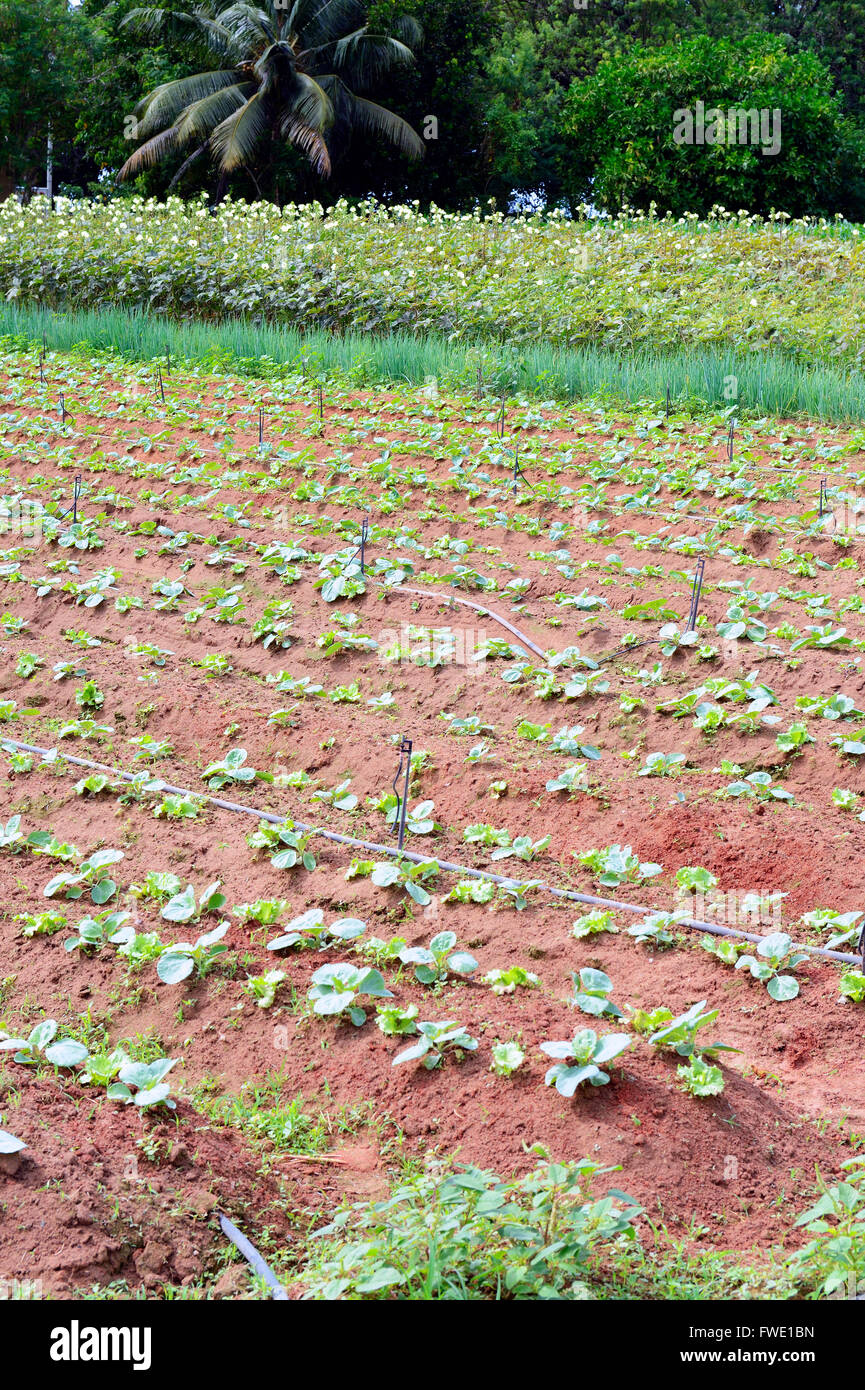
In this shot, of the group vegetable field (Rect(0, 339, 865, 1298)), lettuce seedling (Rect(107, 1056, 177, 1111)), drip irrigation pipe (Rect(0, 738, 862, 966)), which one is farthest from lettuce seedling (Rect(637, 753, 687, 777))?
lettuce seedling (Rect(107, 1056, 177, 1111))

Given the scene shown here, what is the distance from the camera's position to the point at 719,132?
17.8m

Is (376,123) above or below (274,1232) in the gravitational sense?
above

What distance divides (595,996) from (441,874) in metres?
0.85

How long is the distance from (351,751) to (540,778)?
68 cm

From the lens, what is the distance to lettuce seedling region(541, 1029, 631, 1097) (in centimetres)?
225

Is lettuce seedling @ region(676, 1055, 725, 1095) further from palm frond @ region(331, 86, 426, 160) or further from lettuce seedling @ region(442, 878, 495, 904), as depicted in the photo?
palm frond @ region(331, 86, 426, 160)

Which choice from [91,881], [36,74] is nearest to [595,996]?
[91,881]

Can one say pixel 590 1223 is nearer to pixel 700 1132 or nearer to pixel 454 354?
pixel 700 1132

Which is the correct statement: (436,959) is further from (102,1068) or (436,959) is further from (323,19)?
(323,19)

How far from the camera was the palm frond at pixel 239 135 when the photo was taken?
1720 centimetres

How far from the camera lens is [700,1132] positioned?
89.4 inches

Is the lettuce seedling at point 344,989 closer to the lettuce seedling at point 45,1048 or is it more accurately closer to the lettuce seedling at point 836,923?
the lettuce seedling at point 45,1048

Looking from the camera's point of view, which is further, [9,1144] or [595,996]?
[595,996]

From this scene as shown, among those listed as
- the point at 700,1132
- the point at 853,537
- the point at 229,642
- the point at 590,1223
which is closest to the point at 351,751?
the point at 229,642
